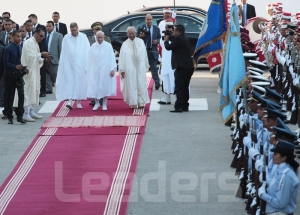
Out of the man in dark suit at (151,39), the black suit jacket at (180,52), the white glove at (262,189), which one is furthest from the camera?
the man in dark suit at (151,39)

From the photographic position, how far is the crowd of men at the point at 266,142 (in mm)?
8578

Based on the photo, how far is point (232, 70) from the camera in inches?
476

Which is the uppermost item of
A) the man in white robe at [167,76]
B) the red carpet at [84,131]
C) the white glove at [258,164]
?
the white glove at [258,164]

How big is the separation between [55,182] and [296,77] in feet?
15.1

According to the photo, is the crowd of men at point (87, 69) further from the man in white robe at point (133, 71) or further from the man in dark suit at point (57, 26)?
the man in dark suit at point (57, 26)

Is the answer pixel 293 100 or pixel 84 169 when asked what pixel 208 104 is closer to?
pixel 293 100

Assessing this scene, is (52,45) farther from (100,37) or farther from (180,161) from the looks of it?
(180,161)

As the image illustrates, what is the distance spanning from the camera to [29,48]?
16.4 metres

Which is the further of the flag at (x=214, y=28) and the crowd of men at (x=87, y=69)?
the crowd of men at (x=87, y=69)

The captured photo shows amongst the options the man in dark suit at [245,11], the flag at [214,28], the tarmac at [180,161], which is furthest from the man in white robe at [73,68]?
the man in dark suit at [245,11]

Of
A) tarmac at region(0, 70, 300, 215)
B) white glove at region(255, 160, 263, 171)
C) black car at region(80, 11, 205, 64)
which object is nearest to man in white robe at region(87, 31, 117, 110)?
tarmac at region(0, 70, 300, 215)

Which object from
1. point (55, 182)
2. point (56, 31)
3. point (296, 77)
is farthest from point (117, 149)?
point (56, 31)

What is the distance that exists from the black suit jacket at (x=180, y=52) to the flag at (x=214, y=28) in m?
2.06

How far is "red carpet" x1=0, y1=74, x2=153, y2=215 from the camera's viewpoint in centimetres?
1071
